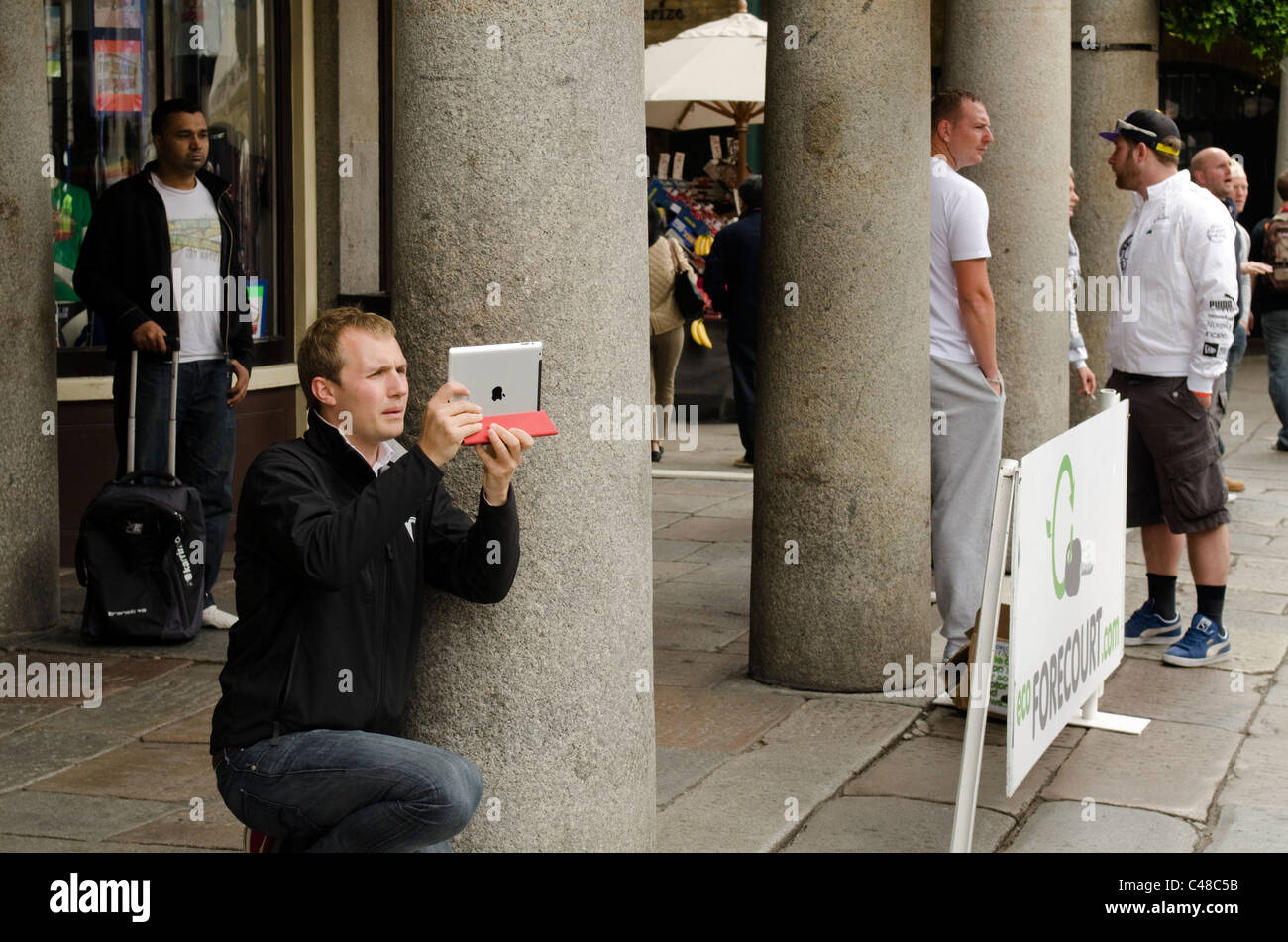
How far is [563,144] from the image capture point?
357cm

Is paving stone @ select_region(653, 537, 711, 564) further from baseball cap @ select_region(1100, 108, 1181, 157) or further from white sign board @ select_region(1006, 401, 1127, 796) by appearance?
white sign board @ select_region(1006, 401, 1127, 796)

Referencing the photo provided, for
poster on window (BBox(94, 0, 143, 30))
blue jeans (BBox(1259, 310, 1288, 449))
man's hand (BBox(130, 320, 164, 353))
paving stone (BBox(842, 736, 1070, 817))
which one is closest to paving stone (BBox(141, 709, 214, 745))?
man's hand (BBox(130, 320, 164, 353))

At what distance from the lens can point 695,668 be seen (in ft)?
21.6

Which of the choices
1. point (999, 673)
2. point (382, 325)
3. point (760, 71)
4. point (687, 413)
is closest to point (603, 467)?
point (382, 325)

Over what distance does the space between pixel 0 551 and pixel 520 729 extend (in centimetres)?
393

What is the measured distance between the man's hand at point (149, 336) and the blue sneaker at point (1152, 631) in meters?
4.02

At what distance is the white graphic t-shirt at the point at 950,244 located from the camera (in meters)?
6.26

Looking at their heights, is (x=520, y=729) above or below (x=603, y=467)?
below

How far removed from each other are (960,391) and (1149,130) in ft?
4.47

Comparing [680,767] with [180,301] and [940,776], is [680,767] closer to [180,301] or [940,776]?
[940,776]

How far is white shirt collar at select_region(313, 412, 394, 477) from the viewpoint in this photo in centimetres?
352

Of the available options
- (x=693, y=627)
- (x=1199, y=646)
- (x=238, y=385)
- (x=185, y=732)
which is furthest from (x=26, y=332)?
(x=1199, y=646)
